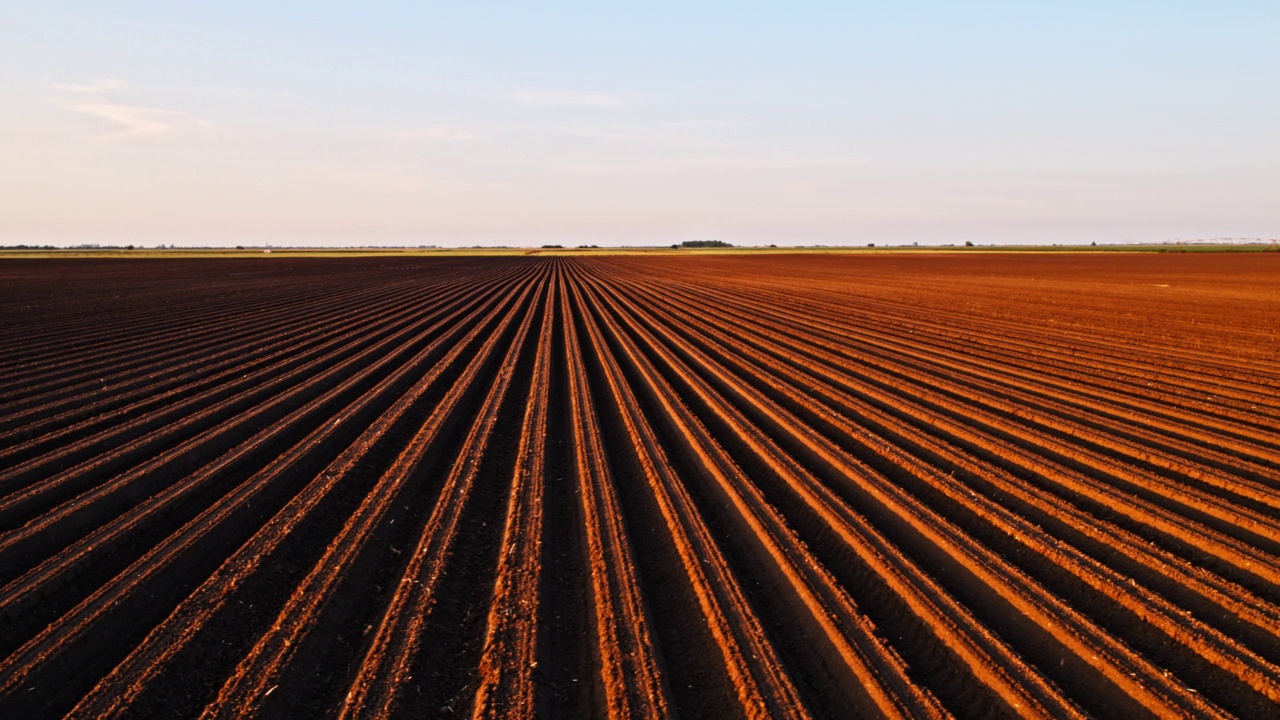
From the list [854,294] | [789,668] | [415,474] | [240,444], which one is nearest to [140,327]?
[240,444]

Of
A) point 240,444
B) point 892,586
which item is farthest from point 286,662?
point 240,444

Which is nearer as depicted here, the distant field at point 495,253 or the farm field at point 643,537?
the farm field at point 643,537

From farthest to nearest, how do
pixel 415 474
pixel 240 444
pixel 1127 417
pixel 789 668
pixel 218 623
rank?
pixel 1127 417, pixel 240 444, pixel 415 474, pixel 218 623, pixel 789 668

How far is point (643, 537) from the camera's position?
5281 millimetres

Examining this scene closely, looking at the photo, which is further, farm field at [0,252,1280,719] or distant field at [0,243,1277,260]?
distant field at [0,243,1277,260]

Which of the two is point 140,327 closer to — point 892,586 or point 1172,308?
point 892,586

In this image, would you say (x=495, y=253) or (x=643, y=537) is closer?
(x=643, y=537)

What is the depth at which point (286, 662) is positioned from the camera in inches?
145

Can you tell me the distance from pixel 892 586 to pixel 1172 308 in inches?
785

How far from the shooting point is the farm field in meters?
3.56

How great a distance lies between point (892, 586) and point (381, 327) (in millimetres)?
14458

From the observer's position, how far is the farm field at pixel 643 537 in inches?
140

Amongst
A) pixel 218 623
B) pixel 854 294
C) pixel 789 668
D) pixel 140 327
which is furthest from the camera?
pixel 854 294

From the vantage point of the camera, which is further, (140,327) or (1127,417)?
(140,327)
